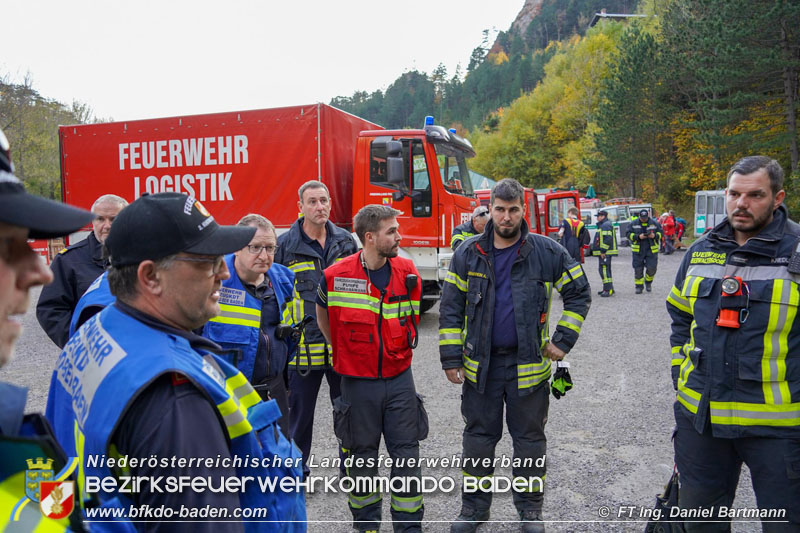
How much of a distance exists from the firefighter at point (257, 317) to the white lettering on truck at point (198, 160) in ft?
16.1

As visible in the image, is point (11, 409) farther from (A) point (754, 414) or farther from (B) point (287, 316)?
(A) point (754, 414)

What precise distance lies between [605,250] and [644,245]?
1.33 metres

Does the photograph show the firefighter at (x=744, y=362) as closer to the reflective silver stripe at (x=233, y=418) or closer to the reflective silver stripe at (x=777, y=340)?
the reflective silver stripe at (x=777, y=340)

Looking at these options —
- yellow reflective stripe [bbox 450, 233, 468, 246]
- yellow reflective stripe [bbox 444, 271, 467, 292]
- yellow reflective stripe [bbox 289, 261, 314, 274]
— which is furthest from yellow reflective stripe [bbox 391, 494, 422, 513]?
yellow reflective stripe [bbox 450, 233, 468, 246]

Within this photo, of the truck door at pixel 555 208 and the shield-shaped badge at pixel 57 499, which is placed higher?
the truck door at pixel 555 208

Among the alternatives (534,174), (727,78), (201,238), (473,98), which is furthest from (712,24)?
(473,98)

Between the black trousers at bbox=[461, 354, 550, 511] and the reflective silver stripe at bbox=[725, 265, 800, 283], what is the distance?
1349mm

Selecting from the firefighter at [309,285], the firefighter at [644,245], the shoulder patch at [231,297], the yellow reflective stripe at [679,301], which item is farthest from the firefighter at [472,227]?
the firefighter at [644,245]

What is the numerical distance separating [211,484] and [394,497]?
2253 mm

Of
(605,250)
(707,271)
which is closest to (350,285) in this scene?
(707,271)

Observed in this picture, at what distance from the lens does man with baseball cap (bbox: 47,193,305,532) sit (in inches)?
49.6

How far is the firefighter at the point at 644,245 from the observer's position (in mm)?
13156

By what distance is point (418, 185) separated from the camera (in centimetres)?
827

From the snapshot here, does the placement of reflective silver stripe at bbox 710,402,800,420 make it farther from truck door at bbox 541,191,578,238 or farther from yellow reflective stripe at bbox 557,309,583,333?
truck door at bbox 541,191,578,238
